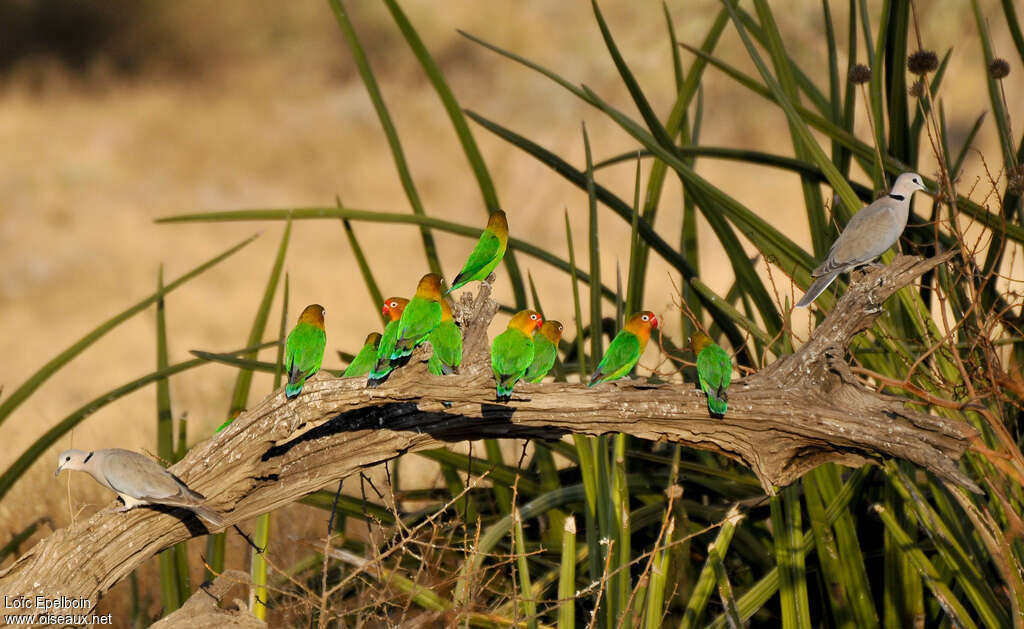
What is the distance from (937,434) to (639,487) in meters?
1.64

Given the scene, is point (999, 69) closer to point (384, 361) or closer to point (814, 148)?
point (814, 148)

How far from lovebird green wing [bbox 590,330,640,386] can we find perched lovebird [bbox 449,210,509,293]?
33 cm

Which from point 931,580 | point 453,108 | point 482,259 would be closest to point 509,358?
point 482,259

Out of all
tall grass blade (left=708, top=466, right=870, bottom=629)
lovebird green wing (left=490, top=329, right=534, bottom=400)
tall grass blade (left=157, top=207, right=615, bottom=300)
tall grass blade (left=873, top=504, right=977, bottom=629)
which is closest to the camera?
lovebird green wing (left=490, top=329, right=534, bottom=400)

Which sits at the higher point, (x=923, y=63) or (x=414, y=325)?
(x=923, y=63)

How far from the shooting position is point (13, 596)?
70.1 inches

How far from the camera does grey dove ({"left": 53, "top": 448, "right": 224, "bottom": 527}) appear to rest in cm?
170

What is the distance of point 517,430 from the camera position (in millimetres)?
1854

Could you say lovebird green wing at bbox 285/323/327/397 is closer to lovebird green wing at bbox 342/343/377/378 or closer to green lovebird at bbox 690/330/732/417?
lovebird green wing at bbox 342/343/377/378

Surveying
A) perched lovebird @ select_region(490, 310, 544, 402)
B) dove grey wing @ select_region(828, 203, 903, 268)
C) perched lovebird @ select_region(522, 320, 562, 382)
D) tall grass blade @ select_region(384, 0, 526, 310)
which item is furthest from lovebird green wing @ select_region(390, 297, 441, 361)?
tall grass blade @ select_region(384, 0, 526, 310)

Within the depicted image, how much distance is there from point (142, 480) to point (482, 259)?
2.71ft

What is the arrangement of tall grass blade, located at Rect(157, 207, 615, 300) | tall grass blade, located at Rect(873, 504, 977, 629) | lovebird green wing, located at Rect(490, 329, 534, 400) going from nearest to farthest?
lovebird green wing, located at Rect(490, 329, 534, 400)
tall grass blade, located at Rect(873, 504, 977, 629)
tall grass blade, located at Rect(157, 207, 615, 300)

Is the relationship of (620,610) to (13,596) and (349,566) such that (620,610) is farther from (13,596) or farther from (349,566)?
(349,566)

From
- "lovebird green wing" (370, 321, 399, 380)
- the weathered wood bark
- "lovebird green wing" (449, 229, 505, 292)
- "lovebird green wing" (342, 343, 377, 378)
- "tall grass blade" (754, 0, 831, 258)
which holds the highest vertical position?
"tall grass blade" (754, 0, 831, 258)
